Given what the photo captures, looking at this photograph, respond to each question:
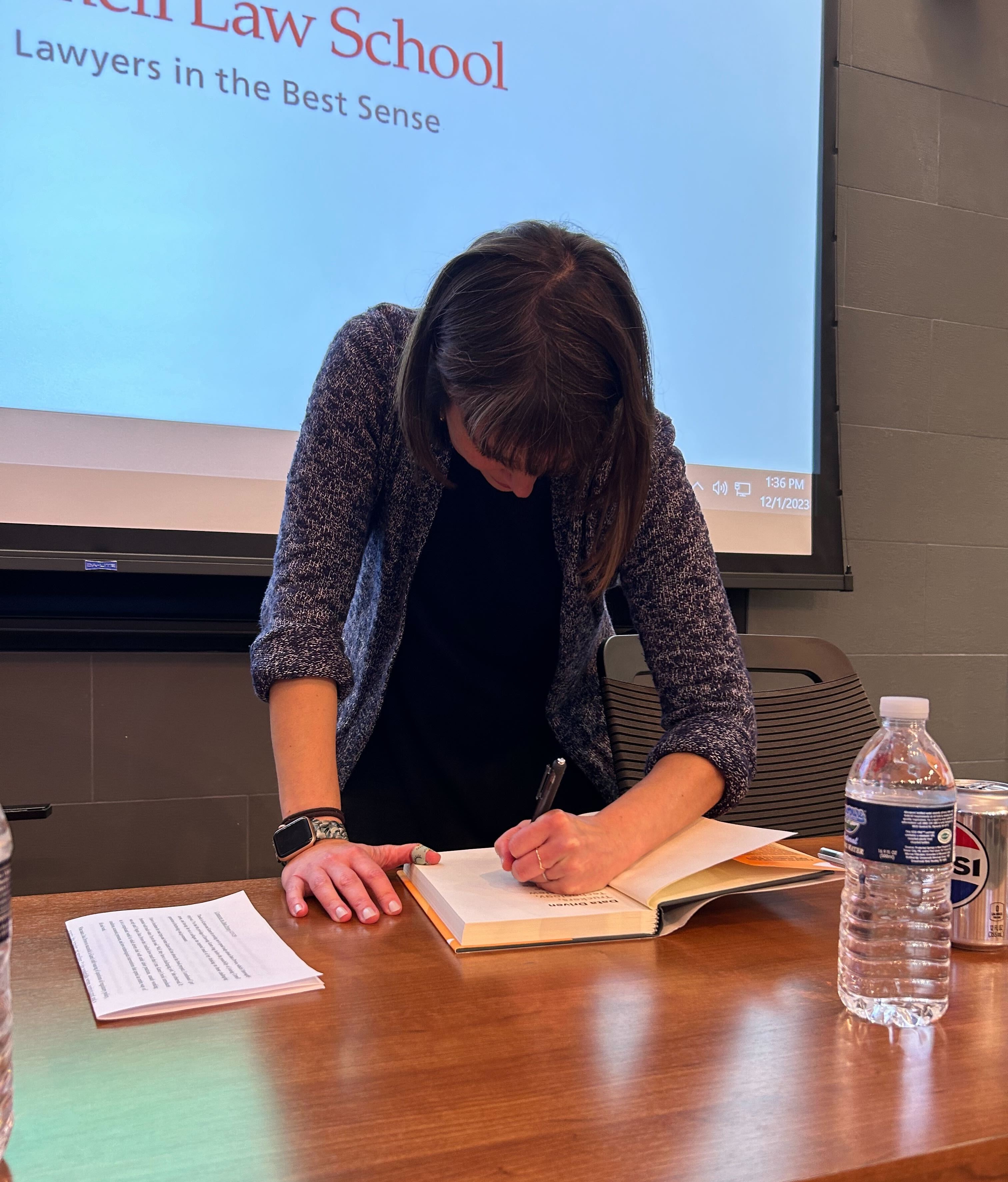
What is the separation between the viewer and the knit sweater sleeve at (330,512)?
1054 millimetres

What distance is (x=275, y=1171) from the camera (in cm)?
46

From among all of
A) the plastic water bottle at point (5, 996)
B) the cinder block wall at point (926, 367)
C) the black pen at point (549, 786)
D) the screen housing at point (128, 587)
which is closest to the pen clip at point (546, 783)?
the black pen at point (549, 786)

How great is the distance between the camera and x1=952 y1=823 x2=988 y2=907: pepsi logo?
30.5 inches

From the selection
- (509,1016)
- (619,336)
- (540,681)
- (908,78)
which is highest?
(908,78)

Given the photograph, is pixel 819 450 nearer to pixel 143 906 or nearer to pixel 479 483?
pixel 479 483

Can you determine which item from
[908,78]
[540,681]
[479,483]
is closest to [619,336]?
[479,483]

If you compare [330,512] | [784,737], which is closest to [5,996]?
[330,512]

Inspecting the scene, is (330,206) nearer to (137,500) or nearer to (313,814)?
(137,500)

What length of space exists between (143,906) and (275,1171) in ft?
1.58

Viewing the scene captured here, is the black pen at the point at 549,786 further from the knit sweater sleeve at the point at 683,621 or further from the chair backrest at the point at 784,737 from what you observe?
the chair backrest at the point at 784,737

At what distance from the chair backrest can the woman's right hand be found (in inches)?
16.4

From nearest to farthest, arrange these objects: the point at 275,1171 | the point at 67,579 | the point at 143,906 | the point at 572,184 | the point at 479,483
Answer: the point at 275,1171 → the point at 143,906 → the point at 479,483 → the point at 67,579 → the point at 572,184

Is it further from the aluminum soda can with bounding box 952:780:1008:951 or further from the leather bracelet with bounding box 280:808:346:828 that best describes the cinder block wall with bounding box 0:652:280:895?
the aluminum soda can with bounding box 952:780:1008:951

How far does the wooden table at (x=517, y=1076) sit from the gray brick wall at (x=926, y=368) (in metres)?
1.77
